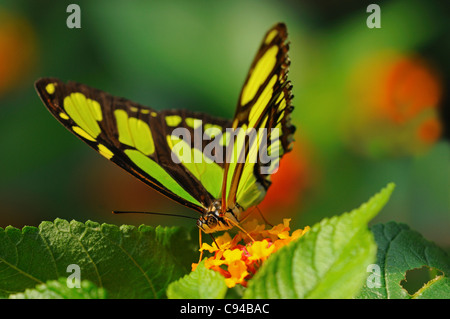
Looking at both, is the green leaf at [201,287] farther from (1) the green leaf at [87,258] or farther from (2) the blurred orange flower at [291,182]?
(2) the blurred orange flower at [291,182]

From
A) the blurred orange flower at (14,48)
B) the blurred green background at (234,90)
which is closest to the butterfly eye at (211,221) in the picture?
the blurred green background at (234,90)

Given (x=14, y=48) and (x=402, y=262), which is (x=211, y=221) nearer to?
(x=402, y=262)

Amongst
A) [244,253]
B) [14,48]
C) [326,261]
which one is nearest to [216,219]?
[244,253]

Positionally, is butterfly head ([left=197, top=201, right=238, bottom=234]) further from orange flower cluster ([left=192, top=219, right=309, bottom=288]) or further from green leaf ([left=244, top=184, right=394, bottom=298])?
green leaf ([left=244, top=184, right=394, bottom=298])

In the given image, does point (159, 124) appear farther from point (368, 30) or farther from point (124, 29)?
point (368, 30)

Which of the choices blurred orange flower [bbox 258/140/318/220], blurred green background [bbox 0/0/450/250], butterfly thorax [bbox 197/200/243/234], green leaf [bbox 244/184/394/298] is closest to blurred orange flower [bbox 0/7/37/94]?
blurred green background [bbox 0/0/450/250]

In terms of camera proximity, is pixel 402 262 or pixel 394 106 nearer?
pixel 402 262

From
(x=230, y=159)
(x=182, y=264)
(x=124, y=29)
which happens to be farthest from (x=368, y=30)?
(x=182, y=264)
